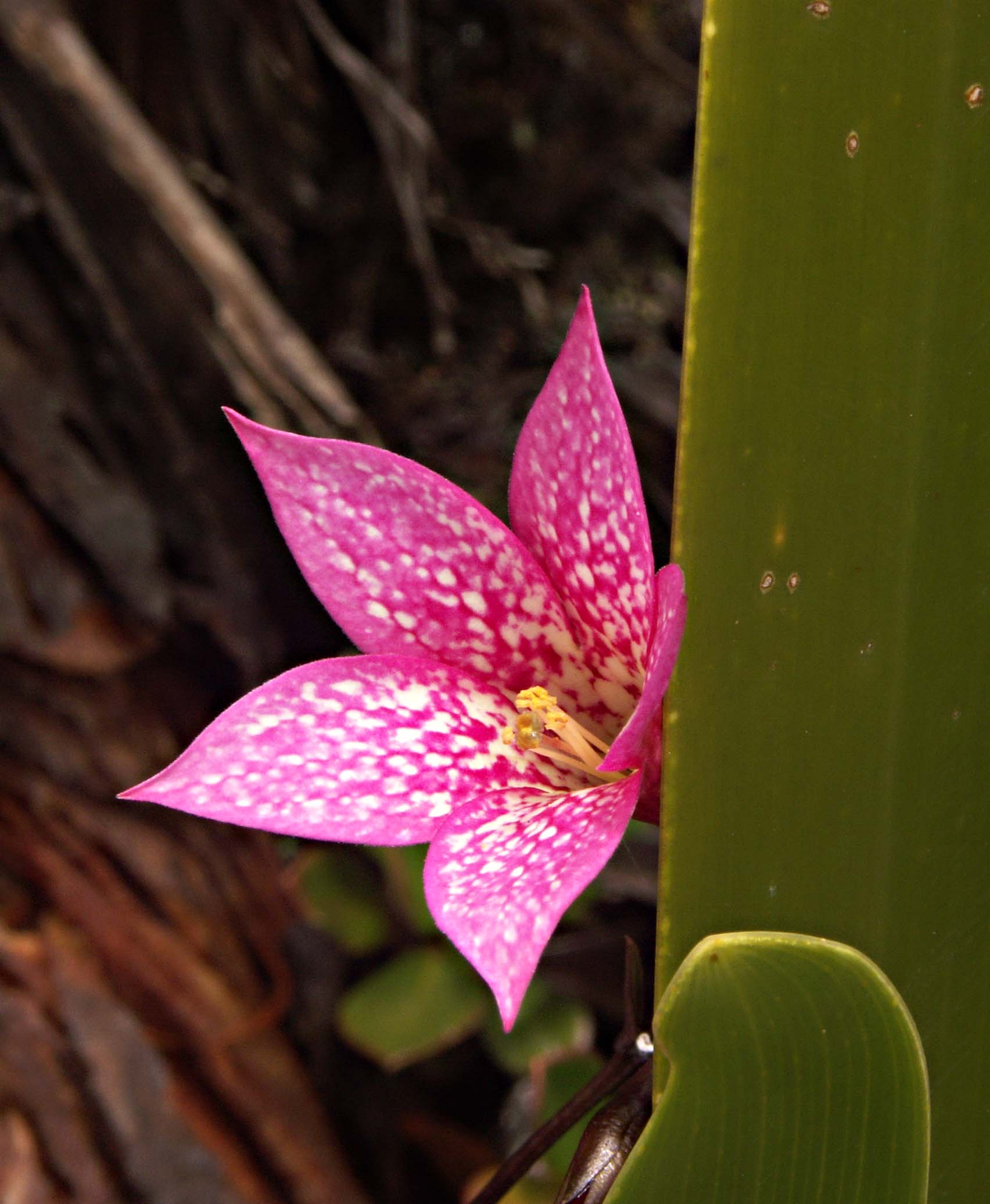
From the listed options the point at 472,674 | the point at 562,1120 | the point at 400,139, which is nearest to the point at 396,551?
the point at 472,674

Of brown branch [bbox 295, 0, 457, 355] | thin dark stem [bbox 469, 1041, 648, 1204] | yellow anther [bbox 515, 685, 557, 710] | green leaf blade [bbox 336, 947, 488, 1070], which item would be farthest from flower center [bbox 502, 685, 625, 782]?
brown branch [bbox 295, 0, 457, 355]

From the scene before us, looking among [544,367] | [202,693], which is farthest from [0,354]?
[544,367]

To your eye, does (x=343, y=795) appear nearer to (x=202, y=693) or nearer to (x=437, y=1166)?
(x=202, y=693)

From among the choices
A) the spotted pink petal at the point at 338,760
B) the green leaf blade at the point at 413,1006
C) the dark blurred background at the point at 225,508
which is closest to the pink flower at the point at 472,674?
the spotted pink petal at the point at 338,760

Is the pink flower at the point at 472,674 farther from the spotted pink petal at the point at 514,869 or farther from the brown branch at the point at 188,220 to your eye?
the brown branch at the point at 188,220

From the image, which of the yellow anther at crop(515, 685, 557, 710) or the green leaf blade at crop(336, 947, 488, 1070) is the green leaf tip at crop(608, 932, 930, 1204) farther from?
the green leaf blade at crop(336, 947, 488, 1070)

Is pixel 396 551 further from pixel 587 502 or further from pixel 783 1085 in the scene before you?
pixel 783 1085

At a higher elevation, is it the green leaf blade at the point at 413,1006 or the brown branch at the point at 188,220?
the brown branch at the point at 188,220
